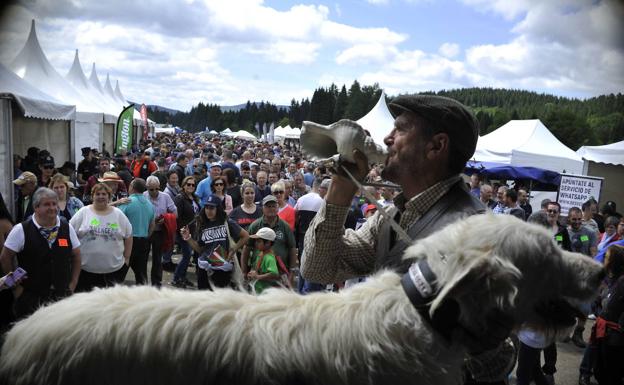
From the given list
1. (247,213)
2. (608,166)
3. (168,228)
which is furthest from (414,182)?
(608,166)

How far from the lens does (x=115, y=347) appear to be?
4.03 ft

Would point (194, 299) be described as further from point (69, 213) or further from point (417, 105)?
point (69, 213)

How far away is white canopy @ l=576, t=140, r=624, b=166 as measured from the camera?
15.6m

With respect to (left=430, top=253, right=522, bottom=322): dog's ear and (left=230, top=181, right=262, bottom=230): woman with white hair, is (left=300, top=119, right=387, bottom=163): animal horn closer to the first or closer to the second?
(left=430, top=253, right=522, bottom=322): dog's ear

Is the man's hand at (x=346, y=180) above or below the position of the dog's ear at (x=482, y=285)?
above

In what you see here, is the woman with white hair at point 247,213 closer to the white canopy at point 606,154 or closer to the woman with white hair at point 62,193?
the woman with white hair at point 62,193

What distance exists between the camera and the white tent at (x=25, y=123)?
30.1 ft

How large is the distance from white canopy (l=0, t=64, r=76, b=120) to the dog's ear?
10.5m

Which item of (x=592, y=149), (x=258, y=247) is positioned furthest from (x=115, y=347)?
(x=592, y=149)

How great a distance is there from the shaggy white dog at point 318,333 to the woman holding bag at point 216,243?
5702 millimetres

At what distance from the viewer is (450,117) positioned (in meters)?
1.83

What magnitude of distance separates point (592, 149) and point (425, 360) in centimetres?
1813

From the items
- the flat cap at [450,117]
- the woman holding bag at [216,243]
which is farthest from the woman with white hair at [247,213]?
the flat cap at [450,117]

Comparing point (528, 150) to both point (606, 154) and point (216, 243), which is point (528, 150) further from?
point (216, 243)
